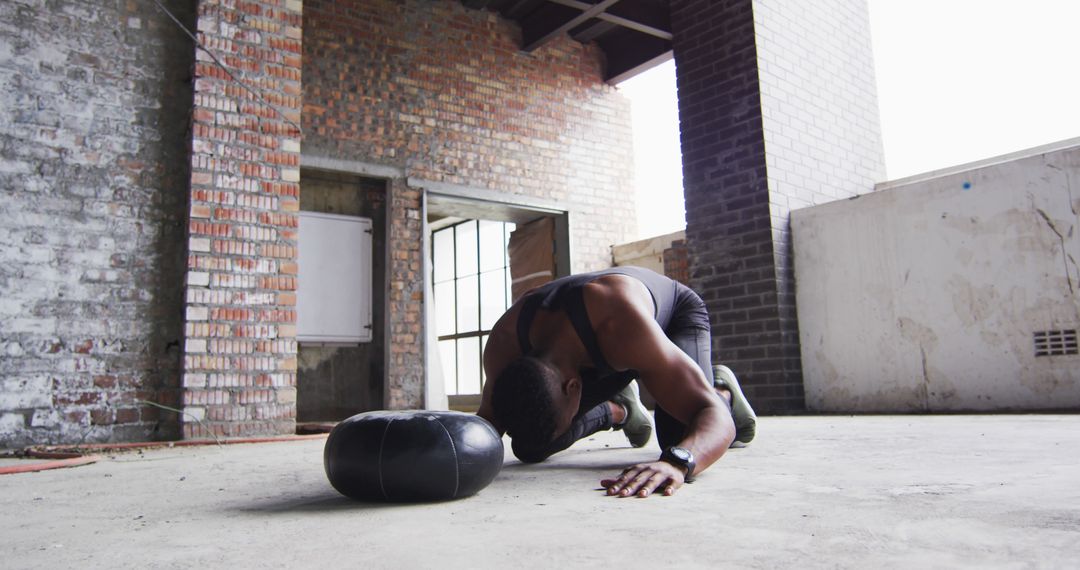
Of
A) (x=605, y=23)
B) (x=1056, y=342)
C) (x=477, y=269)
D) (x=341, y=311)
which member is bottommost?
(x=1056, y=342)

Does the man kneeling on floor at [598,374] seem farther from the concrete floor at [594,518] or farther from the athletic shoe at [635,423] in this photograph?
the athletic shoe at [635,423]

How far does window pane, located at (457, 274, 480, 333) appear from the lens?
1032cm

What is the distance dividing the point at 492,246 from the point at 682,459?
8.40 metres

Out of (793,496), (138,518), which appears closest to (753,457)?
(793,496)

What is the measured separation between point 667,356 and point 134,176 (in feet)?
10.9

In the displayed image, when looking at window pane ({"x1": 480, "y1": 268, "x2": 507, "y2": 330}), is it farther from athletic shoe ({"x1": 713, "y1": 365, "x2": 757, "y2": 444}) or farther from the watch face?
the watch face

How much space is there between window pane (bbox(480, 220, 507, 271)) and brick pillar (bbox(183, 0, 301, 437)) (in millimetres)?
5672

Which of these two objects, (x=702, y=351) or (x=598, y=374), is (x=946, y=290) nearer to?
(x=702, y=351)

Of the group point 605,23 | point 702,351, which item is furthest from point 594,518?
point 605,23

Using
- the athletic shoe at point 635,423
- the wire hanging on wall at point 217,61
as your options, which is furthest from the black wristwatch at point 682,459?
the wire hanging on wall at point 217,61

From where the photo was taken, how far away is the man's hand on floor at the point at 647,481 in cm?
180

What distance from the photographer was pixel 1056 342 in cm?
448

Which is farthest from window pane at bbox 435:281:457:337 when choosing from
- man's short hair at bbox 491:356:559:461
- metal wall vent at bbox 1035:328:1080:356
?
man's short hair at bbox 491:356:559:461

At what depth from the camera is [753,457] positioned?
2.60 metres
